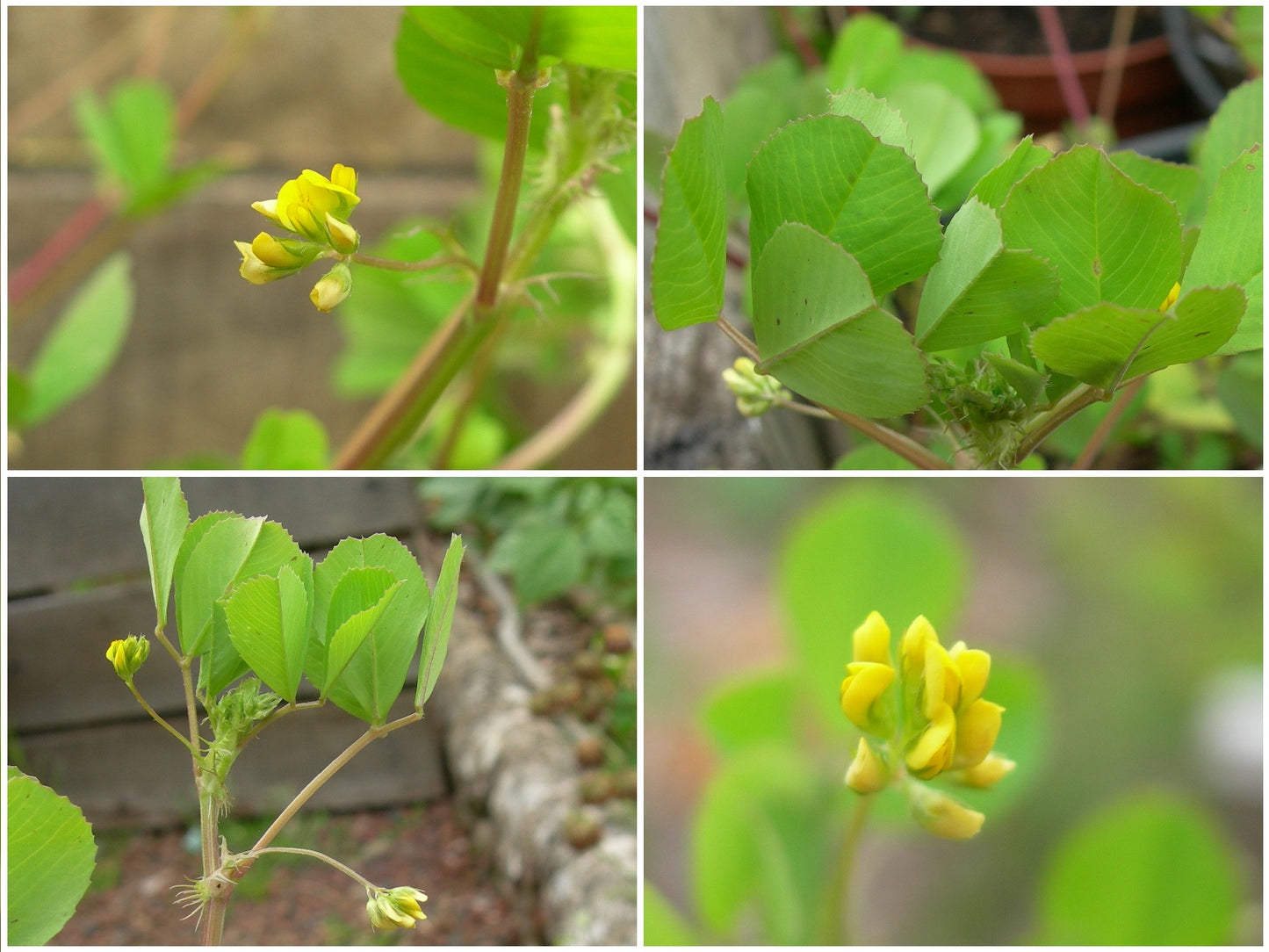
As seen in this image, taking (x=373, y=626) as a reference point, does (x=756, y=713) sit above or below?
below

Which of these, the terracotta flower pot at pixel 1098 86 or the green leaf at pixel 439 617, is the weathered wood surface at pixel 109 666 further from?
the terracotta flower pot at pixel 1098 86

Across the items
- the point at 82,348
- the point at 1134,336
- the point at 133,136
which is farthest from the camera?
the point at 133,136

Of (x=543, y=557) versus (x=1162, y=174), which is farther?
(x=543, y=557)

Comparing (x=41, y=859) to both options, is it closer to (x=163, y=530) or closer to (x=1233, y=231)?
(x=163, y=530)

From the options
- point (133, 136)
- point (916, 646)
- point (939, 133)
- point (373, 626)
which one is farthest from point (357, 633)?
point (133, 136)

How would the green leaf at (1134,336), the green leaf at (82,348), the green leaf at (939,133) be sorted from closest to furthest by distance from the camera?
the green leaf at (1134,336) → the green leaf at (939,133) → the green leaf at (82,348)

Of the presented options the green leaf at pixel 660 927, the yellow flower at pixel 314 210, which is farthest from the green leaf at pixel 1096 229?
the green leaf at pixel 660 927

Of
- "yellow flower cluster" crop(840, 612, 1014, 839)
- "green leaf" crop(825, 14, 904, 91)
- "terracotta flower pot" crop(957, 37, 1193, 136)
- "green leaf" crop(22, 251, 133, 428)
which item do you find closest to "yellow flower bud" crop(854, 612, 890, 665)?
"yellow flower cluster" crop(840, 612, 1014, 839)
